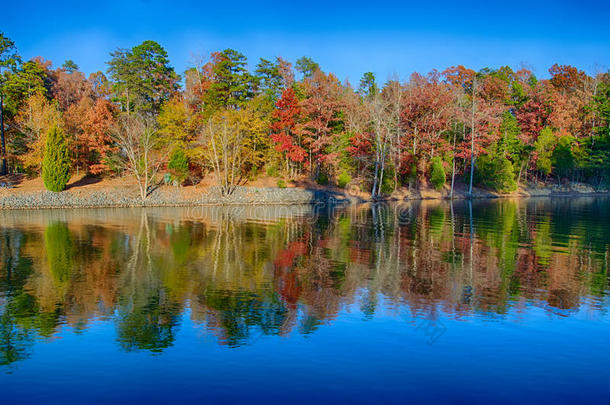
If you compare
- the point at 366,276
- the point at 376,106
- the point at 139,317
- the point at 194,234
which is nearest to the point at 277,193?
the point at 376,106

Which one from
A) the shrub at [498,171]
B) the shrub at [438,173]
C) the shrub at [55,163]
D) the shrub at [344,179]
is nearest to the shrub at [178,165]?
the shrub at [55,163]

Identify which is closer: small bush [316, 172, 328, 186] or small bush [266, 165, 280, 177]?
→ small bush [266, 165, 280, 177]

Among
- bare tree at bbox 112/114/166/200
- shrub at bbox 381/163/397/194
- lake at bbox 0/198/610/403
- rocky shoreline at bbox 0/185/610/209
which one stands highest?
bare tree at bbox 112/114/166/200

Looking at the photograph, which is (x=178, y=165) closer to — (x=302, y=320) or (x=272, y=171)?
(x=272, y=171)

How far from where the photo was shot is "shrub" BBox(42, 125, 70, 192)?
3155 cm

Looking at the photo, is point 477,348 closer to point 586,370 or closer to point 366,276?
point 586,370

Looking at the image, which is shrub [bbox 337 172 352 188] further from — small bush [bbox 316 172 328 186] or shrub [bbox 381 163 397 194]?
shrub [bbox 381 163 397 194]

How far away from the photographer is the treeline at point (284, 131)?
3650 centimetres

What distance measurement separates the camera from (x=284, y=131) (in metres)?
41.0

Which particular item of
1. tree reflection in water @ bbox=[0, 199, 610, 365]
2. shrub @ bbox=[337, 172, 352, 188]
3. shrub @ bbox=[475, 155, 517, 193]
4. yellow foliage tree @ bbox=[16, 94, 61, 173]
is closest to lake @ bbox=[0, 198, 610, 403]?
tree reflection in water @ bbox=[0, 199, 610, 365]

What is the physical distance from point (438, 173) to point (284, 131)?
1529cm

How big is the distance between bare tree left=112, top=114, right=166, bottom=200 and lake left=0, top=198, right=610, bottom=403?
16.4 meters

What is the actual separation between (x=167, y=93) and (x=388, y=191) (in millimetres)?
28341

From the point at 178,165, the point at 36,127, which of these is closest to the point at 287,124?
the point at 178,165
